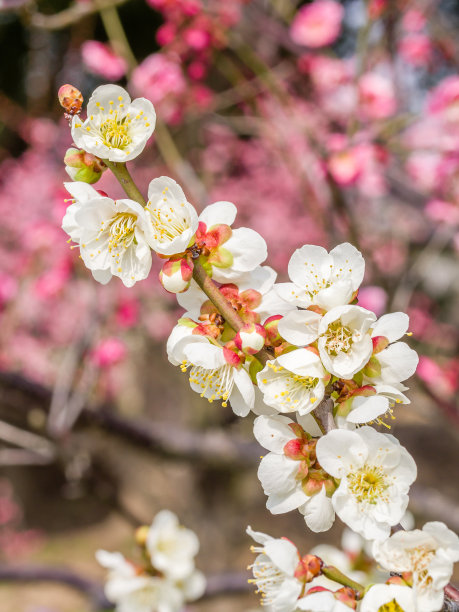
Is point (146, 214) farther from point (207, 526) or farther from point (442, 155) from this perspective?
point (207, 526)

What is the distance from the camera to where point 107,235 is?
75 cm

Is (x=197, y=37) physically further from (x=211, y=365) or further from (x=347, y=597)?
(x=347, y=597)

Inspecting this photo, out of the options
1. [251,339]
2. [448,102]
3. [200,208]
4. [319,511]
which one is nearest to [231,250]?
[251,339]

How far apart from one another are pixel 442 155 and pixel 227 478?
11.9 ft

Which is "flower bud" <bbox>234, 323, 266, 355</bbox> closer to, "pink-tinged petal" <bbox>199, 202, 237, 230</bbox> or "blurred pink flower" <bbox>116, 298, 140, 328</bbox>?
"pink-tinged petal" <bbox>199, 202, 237, 230</bbox>

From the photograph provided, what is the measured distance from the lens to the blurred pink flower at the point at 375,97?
8.06 ft

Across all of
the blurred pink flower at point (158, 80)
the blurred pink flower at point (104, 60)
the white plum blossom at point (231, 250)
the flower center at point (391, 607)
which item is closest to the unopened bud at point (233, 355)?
the white plum blossom at point (231, 250)

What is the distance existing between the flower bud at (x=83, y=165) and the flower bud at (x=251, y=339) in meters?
0.29

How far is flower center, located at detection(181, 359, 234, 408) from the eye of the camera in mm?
714

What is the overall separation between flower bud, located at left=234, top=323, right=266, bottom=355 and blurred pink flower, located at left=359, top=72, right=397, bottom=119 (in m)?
2.04

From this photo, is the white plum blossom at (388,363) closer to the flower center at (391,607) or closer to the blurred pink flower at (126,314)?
the flower center at (391,607)

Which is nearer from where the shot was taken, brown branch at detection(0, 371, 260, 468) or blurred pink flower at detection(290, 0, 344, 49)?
brown branch at detection(0, 371, 260, 468)

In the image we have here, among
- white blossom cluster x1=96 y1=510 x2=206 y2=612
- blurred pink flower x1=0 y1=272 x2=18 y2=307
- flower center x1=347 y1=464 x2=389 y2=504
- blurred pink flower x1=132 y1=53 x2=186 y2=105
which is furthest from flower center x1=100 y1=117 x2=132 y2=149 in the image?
blurred pink flower x1=0 y1=272 x2=18 y2=307

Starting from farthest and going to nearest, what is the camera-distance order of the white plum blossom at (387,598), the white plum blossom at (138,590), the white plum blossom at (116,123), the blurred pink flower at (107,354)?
1. the blurred pink flower at (107,354)
2. the white plum blossom at (138,590)
3. the white plum blossom at (116,123)
4. the white plum blossom at (387,598)
